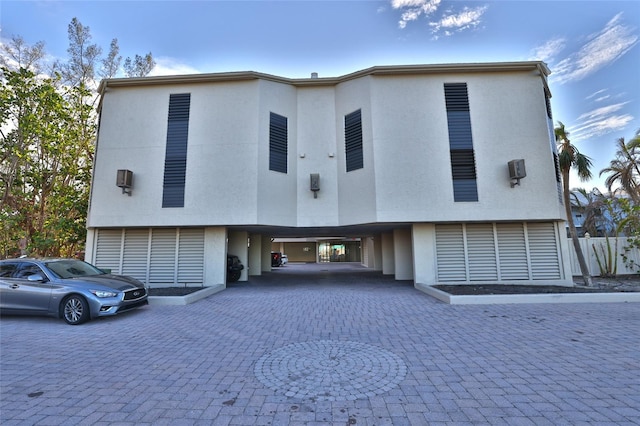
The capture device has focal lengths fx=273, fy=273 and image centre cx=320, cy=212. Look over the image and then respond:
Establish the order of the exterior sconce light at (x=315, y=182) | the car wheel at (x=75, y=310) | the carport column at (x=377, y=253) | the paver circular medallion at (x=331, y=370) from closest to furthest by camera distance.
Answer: the paver circular medallion at (x=331, y=370), the car wheel at (x=75, y=310), the exterior sconce light at (x=315, y=182), the carport column at (x=377, y=253)

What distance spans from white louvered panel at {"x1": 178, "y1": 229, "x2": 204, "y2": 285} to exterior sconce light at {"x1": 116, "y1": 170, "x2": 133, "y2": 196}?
2.61 metres

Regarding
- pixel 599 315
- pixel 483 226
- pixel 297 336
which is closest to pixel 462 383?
pixel 297 336

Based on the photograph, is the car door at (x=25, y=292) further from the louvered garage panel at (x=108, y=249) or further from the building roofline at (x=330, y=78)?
the building roofline at (x=330, y=78)

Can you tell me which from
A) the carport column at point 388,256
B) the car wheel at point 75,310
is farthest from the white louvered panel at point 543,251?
the car wheel at point 75,310

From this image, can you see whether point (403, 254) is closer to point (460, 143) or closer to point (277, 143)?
point (460, 143)

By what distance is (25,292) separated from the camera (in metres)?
6.25

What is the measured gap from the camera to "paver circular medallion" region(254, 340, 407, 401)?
3.11m

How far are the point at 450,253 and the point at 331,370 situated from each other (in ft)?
28.5

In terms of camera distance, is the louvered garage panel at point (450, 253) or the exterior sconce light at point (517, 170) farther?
the louvered garage panel at point (450, 253)

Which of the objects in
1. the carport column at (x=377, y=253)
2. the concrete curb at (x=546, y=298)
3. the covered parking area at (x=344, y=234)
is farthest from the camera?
the carport column at (x=377, y=253)

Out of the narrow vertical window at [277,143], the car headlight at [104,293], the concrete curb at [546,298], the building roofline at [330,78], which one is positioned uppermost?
the building roofline at [330,78]

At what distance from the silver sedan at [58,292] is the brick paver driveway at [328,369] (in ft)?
1.14

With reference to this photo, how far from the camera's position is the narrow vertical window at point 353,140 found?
11.0 metres

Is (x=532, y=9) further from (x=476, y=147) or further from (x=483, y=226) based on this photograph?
(x=483, y=226)
